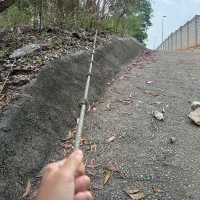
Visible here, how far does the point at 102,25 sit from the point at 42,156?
791 centimetres

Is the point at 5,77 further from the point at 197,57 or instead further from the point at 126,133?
the point at 197,57

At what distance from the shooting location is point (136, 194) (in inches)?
176

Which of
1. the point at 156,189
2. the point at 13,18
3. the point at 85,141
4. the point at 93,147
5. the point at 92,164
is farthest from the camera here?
the point at 13,18

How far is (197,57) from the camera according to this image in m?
11.8

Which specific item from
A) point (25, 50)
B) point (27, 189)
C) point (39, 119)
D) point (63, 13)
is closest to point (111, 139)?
point (39, 119)

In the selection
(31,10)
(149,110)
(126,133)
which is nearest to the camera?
(126,133)

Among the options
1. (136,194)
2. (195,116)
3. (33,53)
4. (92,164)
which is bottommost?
(136,194)

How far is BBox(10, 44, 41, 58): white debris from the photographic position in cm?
700

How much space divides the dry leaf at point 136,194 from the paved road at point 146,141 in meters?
0.02

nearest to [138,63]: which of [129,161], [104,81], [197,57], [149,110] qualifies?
[197,57]

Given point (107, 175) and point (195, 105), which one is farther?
point (195, 105)

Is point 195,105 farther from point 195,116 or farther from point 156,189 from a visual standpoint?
point 156,189

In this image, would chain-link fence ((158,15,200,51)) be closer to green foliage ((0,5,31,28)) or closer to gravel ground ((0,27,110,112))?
green foliage ((0,5,31,28))

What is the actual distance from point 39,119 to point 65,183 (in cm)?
406
